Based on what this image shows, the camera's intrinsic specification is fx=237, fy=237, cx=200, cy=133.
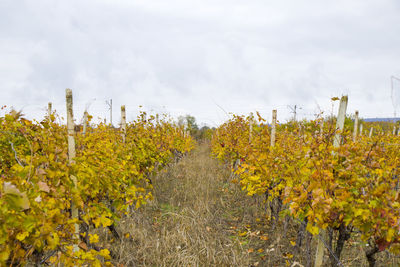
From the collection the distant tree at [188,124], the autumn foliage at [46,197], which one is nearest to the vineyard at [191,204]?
the autumn foliage at [46,197]

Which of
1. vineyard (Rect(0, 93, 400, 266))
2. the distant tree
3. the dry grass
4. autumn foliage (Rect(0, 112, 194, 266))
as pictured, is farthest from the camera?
the distant tree

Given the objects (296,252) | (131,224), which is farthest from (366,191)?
(131,224)

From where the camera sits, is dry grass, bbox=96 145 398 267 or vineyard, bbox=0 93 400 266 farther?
dry grass, bbox=96 145 398 267

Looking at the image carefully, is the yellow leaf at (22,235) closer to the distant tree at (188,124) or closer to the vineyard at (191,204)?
the vineyard at (191,204)

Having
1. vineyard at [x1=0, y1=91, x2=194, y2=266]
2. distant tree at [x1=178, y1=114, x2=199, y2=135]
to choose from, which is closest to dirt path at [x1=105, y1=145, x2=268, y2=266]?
vineyard at [x1=0, y1=91, x2=194, y2=266]

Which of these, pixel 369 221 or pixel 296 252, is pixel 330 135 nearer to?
pixel 369 221

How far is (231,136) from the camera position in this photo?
838cm

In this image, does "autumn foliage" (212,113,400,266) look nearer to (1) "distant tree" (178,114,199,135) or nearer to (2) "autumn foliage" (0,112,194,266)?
(2) "autumn foliage" (0,112,194,266)

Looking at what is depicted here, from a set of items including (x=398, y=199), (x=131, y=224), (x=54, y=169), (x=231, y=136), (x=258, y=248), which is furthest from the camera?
(x=231, y=136)

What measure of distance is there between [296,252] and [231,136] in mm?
5179

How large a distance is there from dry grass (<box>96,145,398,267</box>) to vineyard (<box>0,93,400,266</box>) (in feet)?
0.08

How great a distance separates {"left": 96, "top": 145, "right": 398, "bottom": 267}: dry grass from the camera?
329 centimetres

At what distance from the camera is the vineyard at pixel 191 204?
1.83 metres

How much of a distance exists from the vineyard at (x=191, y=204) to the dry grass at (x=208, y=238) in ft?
0.08
